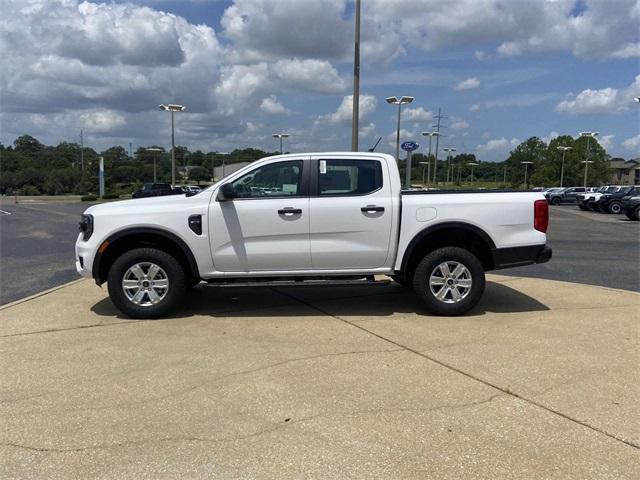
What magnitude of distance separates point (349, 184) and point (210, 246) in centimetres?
170

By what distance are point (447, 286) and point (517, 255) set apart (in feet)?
2.90

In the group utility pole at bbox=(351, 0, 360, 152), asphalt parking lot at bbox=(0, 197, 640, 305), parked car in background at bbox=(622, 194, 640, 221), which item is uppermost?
utility pole at bbox=(351, 0, 360, 152)

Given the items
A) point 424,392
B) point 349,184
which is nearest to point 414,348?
point 424,392

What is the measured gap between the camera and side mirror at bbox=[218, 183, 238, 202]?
6312 mm

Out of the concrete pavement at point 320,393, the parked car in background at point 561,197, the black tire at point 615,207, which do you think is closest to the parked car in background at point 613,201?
the black tire at point 615,207

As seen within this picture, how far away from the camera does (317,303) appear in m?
7.31

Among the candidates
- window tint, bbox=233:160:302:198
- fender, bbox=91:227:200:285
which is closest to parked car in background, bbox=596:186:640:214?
window tint, bbox=233:160:302:198

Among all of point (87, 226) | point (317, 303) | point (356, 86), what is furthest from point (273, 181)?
point (356, 86)

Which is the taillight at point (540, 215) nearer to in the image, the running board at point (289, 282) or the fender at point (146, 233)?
the running board at point (289, 282)

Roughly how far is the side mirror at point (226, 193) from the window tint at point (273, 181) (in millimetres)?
94

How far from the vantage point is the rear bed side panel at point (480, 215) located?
651 cm

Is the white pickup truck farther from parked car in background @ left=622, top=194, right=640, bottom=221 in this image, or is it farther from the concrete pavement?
parked car in background @ left=622, top=194, right=640, bottom=221

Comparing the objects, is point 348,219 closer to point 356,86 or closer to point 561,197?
point 356,86

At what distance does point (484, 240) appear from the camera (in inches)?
261
